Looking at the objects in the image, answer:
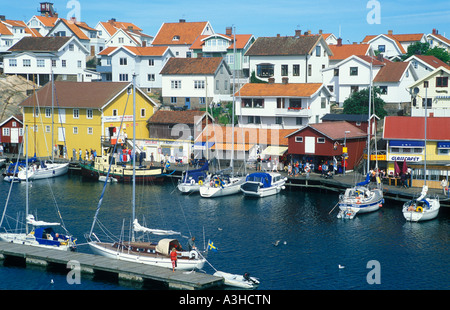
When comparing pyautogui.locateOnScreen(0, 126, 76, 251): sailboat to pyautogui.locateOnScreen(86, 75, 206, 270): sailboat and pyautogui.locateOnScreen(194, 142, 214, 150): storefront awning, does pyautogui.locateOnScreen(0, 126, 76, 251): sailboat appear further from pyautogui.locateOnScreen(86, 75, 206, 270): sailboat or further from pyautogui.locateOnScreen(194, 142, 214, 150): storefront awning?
pyautogui.locateOnScreen(194, 142, 214, 150): storefront awning

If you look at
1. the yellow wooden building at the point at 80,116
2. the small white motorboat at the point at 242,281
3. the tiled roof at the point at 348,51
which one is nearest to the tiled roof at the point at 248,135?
the yellow wooden building at the point at 80,116

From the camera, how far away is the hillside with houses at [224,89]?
7019 centimetres

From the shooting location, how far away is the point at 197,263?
119 feet

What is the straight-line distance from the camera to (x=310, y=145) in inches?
2547

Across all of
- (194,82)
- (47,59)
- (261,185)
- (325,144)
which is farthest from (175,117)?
(47,59)

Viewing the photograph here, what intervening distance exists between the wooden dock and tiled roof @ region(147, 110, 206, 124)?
1460 inches

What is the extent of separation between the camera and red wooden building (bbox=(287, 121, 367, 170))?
6381cm

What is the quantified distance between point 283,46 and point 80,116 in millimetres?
30003

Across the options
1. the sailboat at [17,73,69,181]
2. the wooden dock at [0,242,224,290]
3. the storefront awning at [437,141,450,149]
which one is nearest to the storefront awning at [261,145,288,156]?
the storefront awning at [437,141,450,149]

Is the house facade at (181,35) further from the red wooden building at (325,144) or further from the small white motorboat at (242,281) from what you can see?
the small white motorboat at (242,281)

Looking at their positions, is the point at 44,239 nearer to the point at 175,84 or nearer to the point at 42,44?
the point at 175,84

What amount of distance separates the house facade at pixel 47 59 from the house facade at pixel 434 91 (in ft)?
184

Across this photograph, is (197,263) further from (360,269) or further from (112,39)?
(112,39)
